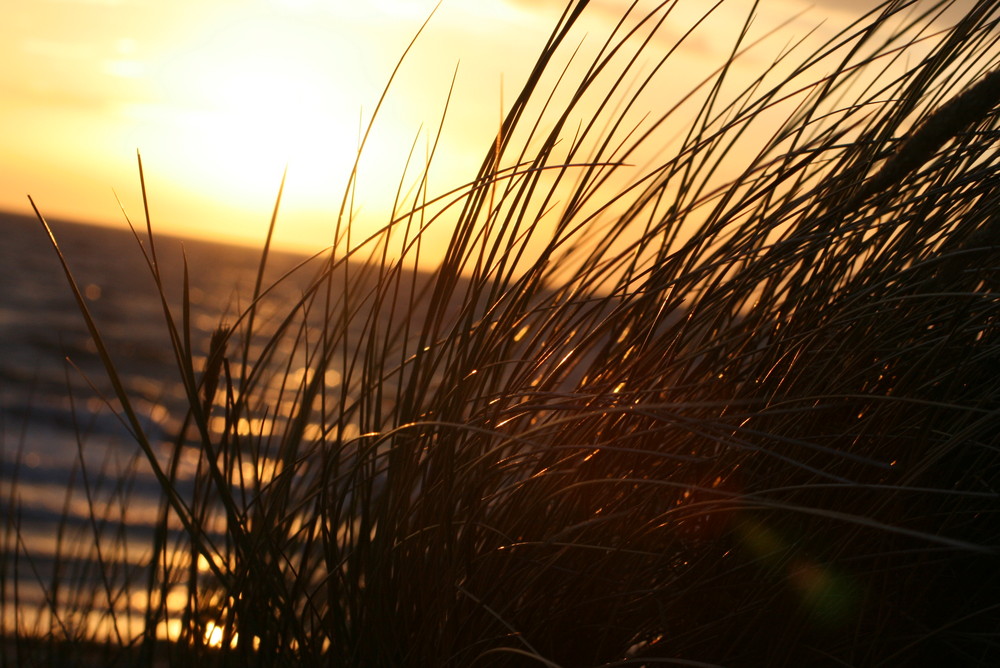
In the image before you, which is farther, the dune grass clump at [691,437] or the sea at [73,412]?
the sea at [73,412]

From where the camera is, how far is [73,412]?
106cm

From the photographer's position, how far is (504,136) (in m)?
0.79

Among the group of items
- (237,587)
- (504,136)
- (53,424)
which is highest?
(504,136)

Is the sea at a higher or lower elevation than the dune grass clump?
lower

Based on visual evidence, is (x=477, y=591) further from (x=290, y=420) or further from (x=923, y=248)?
(x=923, y=248)

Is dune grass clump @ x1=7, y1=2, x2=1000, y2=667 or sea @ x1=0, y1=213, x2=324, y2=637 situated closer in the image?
dune grass clump @ x1=7, y1=2, x2=1000, y2=667

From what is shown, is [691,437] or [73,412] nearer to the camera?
[691,437]

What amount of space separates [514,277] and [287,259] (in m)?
61.7

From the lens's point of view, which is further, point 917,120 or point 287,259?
point 287,259

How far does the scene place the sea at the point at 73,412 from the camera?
4.46 ft

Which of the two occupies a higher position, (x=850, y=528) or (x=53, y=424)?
(x=850, y=528)

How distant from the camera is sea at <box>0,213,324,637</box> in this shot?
1.36 metres

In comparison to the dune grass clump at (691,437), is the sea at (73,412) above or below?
below

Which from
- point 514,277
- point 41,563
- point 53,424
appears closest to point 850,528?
point 514,277
